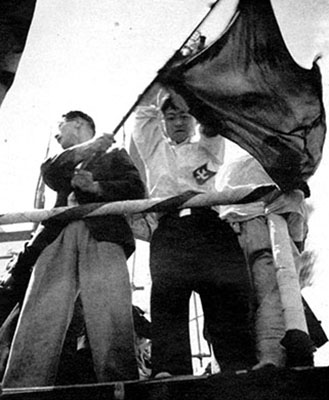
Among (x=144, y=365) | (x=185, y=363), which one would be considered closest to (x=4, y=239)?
(x=144, y=365)

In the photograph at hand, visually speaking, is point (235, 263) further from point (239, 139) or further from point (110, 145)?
point (110, 145)

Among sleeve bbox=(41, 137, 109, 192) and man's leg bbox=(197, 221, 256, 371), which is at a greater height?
sleeve bbox=(41, 137, 109, 192)

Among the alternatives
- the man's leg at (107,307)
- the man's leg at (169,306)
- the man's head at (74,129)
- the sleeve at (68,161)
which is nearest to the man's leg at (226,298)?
the man's leg at (169,306)

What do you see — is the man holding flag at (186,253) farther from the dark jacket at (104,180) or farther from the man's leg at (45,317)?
the man's leg at (45,317)

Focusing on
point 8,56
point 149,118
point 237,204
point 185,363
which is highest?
point 8,56

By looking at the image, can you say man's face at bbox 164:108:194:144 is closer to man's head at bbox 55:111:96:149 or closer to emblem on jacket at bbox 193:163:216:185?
emblem on jacket at bbox 193:163:216:185

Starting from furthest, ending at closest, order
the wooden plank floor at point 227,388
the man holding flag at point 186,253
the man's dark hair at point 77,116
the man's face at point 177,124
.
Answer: the man's dark hair at point 77,116
the man's face at point 177,124
the man holding flag at point 186,253
the wooden plank floor at point 227,388

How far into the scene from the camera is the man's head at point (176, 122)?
5387mm

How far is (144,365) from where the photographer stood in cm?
560

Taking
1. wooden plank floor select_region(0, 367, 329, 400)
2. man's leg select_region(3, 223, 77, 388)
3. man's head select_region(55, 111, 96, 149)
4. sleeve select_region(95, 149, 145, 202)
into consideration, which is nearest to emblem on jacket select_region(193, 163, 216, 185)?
sleeve select_region(95, 149, 145, 202)

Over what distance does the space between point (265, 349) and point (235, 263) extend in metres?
0.68

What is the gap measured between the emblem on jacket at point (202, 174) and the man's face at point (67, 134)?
1074 millimetres

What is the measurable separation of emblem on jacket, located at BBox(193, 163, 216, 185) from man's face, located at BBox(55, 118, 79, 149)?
107 cm

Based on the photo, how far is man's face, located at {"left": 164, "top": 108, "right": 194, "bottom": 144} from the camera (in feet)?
17.7
